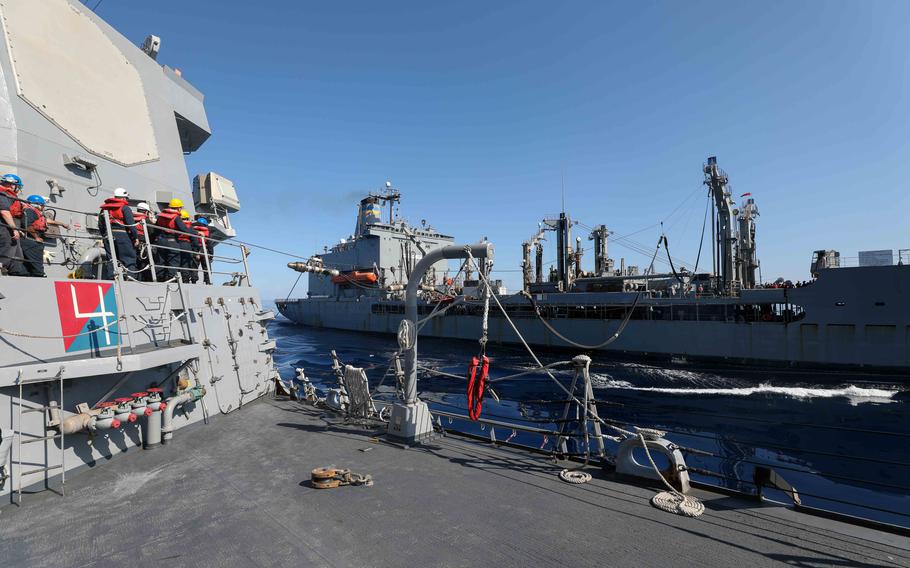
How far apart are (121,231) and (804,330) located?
86.9ft

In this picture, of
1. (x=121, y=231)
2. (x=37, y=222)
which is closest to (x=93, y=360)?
(x=37, y=222)

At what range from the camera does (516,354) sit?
2786cm

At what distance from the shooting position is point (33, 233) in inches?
192

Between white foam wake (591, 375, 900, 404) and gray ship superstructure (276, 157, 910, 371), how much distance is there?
269 cm

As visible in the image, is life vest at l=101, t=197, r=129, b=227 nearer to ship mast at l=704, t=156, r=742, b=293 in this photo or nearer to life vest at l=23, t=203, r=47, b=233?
life vest at l=23, t=203, r=47, b=233

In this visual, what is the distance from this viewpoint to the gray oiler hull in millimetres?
18594

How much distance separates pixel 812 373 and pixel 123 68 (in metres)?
27.1

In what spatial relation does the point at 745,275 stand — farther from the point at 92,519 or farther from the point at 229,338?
the point at 92,519

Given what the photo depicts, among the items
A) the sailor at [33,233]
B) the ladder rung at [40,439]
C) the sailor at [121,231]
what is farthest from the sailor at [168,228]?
the ladder rung at [40,439]

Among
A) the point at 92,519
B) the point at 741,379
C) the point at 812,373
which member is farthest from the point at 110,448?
the point at 812,373

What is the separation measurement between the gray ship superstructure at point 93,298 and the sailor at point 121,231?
0.77 feet

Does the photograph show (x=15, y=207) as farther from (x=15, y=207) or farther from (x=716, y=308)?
(x=716, y=308)

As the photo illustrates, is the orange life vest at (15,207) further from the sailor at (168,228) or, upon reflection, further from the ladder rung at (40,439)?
the ladder rung at (40,439)

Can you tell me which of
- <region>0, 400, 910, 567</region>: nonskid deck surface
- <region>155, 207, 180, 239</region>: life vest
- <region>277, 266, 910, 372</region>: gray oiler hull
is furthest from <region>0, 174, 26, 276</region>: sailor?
<region>277, 266, 910, 372</region>: gray oiler hull
